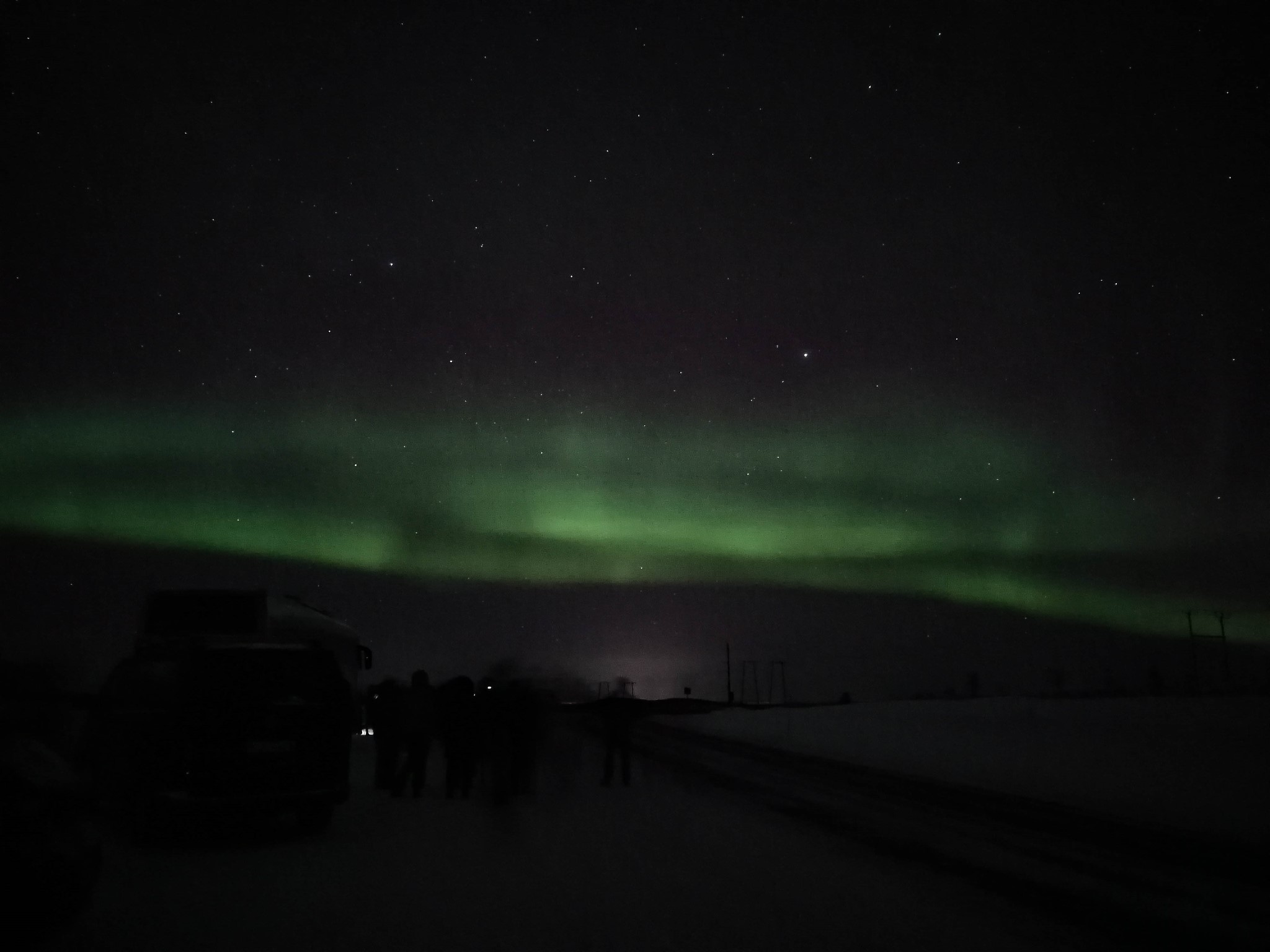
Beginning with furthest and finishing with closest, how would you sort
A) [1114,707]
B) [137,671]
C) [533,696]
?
[1114,707]
[533,696]
[137,671]

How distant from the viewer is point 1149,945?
637cm

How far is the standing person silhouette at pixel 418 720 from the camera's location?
1539 cm

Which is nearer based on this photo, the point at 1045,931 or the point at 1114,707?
the point at 1045,931

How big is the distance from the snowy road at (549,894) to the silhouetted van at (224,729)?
0.57 meters

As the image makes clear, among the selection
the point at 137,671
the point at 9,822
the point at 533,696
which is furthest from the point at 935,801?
the point at 9,822

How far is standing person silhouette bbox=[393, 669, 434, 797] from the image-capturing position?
50.5ft

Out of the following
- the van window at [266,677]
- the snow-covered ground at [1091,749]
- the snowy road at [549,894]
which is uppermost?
the van window at [266,677]

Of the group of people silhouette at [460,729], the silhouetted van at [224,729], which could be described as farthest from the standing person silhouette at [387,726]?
the silhouetted van at [224,729]

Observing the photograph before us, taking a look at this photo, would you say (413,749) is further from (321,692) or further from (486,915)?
(486,915)

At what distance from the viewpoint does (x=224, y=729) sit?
34.1 feet

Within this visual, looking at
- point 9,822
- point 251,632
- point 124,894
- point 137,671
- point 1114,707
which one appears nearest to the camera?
point 9,822

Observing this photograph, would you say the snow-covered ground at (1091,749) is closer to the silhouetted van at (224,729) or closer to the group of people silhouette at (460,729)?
the group of people silhouette at (460,729)

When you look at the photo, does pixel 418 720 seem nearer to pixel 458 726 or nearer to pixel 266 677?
pixel 458 726

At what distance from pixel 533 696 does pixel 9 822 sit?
11.1 meters
